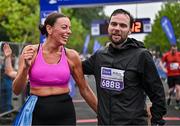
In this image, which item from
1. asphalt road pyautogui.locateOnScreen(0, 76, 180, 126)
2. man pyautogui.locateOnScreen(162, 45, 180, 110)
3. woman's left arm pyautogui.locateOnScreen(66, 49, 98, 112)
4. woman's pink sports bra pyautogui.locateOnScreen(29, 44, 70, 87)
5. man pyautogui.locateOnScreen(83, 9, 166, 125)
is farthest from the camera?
man pyautogui.locateOnScreen(162, 45, 180, 110)

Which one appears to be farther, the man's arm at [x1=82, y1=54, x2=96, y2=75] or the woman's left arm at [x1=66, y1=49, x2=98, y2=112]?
the woman's left arm at [x1=66, y1=49, x2=98, y2=112]

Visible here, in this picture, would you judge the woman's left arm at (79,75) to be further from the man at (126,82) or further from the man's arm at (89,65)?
the man at (126,82)

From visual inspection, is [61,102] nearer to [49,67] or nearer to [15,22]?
[49,67]

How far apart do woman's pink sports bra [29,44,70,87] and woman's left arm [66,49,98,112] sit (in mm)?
152

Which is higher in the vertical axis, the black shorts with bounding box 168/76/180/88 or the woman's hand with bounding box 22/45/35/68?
the woman's hand with bounding box 22/45/35/68

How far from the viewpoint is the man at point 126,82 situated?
3.63 metres

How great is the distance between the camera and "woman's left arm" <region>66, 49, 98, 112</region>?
13.9 ft

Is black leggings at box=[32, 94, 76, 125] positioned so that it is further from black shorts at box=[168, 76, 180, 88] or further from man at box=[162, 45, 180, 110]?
black shorts at box=[168, 76, 180, 88]

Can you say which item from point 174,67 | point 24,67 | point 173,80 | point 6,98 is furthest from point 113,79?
point 173,80

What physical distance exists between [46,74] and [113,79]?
671mm

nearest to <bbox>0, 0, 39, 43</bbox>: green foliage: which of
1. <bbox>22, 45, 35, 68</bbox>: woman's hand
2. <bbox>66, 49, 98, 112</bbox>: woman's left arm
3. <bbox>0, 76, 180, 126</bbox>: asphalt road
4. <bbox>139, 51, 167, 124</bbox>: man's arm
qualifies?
<bbox>0, 76, 180, 126</bbox>: asphalt road

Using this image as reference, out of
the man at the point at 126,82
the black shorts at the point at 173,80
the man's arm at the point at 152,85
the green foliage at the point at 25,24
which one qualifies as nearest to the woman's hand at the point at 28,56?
the man at the point at 126,82

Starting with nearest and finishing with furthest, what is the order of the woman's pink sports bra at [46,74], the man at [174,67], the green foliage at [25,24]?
the woman's pink sports bra at [46,74] < the man at [174,67] < the green foliage at [25,24]

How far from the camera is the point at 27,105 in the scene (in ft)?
13.4
